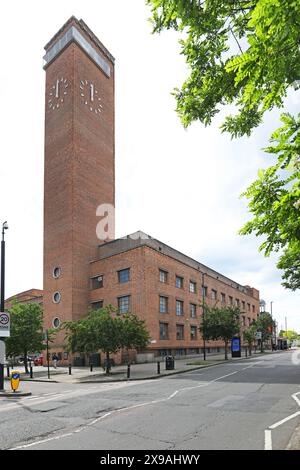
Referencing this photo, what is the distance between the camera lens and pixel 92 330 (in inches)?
1140

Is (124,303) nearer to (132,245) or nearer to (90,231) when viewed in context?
(132,245)

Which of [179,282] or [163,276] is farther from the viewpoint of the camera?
[179,282]

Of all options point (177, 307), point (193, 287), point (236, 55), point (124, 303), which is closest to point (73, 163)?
point (124, 303)

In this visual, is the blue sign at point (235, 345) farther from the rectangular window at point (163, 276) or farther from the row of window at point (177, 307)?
the rectangular window at point (163, 276)

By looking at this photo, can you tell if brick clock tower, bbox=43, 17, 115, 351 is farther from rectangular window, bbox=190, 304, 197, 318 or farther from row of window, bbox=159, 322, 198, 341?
rectangular window, bbox=190, 304, 197, 318

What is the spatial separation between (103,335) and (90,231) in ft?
71.1

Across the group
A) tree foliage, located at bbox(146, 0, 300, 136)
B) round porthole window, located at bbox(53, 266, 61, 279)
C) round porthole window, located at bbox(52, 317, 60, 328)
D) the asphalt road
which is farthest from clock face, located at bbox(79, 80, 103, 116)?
tree foliage, located at bbox(146, 0, 300, 136)

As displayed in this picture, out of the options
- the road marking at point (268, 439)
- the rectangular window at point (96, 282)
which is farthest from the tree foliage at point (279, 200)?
the rectangular window at point (96, 282)

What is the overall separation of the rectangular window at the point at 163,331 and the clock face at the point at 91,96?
26.9 metres

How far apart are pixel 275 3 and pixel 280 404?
12074mm

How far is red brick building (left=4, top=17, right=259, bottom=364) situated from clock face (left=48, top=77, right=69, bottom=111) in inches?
8.8

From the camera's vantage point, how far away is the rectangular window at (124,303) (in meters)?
43.6

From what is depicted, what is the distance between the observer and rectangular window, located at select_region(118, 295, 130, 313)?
143ft

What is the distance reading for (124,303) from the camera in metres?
44.1
